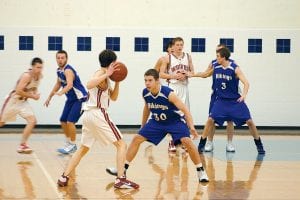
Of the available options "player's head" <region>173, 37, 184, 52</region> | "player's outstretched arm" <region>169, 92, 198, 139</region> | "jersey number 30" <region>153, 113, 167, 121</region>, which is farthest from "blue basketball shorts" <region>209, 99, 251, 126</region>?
"player's outstretched arm" <region>169, 92, 198, 139</region>

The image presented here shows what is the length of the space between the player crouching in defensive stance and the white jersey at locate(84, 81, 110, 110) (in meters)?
0.55

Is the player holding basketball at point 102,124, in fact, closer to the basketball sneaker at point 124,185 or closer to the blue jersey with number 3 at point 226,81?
the basketball sneaker at point 124,185

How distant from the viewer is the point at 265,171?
421 inches

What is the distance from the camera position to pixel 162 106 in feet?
31.1

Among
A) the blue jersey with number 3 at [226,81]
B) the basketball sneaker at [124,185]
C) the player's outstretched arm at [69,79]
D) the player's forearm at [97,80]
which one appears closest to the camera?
the player's forearm at [97,80]

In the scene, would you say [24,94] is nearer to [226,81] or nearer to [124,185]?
[226,81]

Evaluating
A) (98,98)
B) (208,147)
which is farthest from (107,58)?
(208,147)

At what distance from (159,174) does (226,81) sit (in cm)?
326

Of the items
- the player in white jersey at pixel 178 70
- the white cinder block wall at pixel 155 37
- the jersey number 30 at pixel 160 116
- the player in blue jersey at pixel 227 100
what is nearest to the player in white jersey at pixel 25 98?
the player in white jersey at pixel 178 70

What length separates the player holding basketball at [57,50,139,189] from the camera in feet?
29.3

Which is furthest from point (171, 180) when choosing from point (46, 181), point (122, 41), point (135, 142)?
point (122, 41)

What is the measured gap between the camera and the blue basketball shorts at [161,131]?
9657 mm

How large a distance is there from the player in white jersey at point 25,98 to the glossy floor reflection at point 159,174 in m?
0.40

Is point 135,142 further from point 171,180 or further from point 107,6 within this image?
point 107,6
